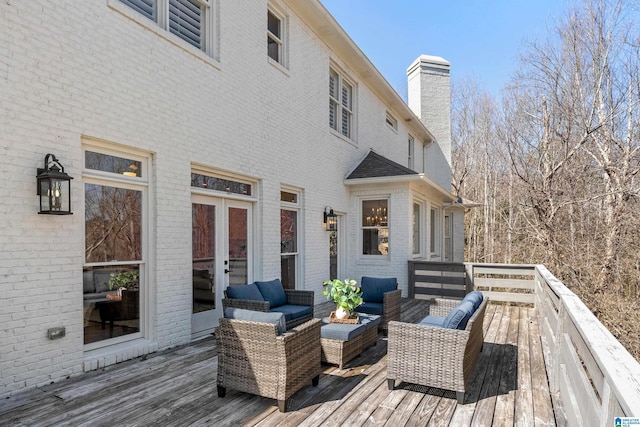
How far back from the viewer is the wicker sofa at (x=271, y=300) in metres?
5.07

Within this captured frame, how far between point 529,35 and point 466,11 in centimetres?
472

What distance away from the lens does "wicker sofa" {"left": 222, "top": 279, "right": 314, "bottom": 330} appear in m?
5.07

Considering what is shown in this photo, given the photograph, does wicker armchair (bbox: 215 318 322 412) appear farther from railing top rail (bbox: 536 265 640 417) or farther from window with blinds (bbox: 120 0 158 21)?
window with blinds (bbox: 120 0 158 21)

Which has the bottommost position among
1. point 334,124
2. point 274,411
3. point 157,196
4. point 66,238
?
point 274,411

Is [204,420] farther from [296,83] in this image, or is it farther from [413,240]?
[413,240]

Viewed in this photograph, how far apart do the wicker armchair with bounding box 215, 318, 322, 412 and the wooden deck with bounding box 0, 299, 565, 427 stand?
0.16 meters

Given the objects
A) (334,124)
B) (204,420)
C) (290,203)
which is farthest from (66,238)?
(334,124)

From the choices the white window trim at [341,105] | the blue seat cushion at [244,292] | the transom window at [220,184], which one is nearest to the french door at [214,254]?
the transom window at [220,184]

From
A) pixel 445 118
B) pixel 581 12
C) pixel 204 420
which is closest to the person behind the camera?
pixel 204 420

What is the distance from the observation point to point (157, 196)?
4859mm

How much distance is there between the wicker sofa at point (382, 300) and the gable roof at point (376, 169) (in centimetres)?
364

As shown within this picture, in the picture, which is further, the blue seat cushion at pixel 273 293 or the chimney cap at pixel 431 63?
the chimney cap at pixel 431 63

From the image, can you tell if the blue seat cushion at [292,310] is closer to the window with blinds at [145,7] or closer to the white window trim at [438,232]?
the window with blinds at [145,7]

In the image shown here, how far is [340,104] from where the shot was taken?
9891mm
